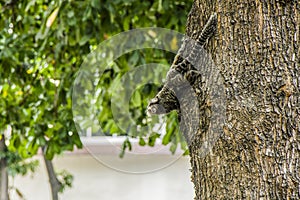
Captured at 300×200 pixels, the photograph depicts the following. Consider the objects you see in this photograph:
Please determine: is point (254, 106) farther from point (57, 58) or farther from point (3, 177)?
point (3, 177)

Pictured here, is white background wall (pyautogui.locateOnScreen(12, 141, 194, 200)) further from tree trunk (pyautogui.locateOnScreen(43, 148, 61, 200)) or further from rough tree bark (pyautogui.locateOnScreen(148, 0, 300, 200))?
rough tree bark (pyautogui.locateOnScreen(148, 0, 300, 200))

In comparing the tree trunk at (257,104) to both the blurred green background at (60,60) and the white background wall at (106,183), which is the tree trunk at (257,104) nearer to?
the blurred green background at (60,60)

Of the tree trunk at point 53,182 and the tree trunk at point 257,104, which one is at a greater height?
the tree trunk at point 257,104

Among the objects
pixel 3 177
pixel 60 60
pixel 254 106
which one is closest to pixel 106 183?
pixel 3 177

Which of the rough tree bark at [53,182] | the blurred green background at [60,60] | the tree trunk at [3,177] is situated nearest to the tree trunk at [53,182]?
the rough tree bark at [53,182]

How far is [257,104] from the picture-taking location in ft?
2.43

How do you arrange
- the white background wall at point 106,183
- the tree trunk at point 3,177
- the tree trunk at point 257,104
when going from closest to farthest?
the tree trunk at point 257,104
the tree trunk at point 3,177
the white background wall at point 106,183

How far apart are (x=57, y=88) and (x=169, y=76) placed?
172 centimetres

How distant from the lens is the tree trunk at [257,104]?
73cm

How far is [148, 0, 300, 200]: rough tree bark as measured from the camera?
729 millimetres

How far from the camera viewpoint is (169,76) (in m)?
0.83

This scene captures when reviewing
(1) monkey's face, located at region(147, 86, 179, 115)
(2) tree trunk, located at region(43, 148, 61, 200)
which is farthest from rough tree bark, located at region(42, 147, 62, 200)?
(1) monkey's face, located at region(147, 86, 179, 115)

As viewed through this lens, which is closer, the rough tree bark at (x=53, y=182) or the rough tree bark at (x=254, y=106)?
the rough tree bark at (x=254, y=106)

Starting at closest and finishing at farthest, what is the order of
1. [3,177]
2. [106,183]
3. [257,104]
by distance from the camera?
1. [257,104]
2. [3,177]
3. [106,183]
